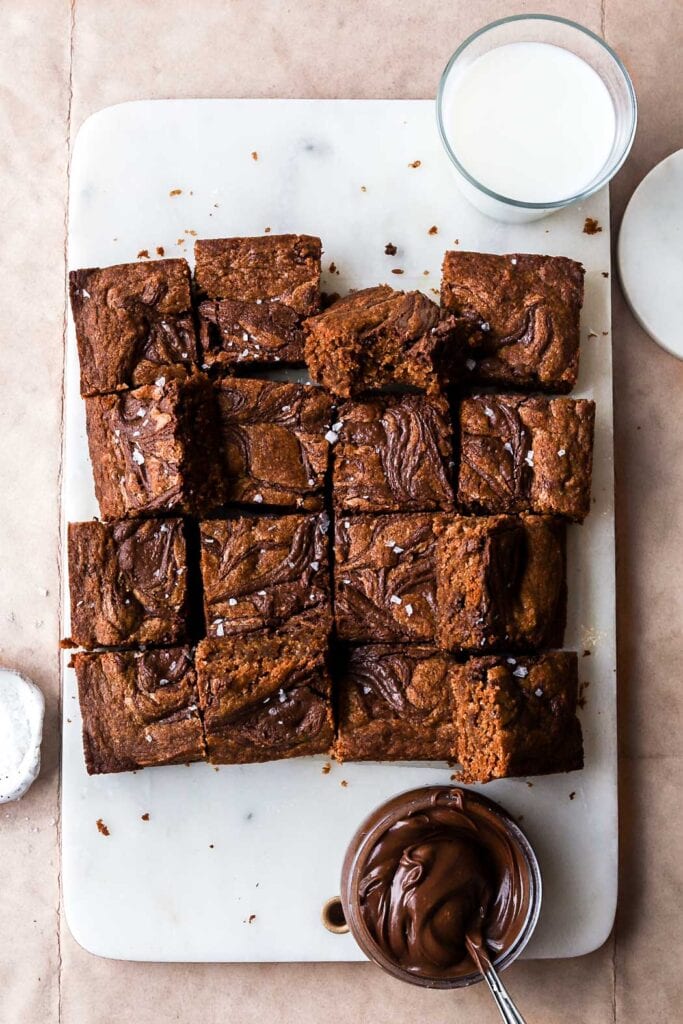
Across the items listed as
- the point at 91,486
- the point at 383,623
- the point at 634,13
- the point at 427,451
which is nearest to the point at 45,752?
the point at 91,486

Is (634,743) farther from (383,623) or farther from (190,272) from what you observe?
(190,272)

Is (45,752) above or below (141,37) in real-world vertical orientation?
below

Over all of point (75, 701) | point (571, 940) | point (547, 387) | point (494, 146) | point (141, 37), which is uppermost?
point (141, 37)

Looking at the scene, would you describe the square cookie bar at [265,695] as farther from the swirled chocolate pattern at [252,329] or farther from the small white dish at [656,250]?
the small white dish at [656,250]

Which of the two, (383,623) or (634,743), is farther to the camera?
(634,743)

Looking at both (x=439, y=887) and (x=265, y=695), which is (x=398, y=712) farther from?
(x=439, y=887)

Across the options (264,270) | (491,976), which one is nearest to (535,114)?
(264,270)

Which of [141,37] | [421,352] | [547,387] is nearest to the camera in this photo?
[421,352]

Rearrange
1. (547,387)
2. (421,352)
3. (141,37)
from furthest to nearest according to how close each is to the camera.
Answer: (141,37) → (547,387) → (421,352)
